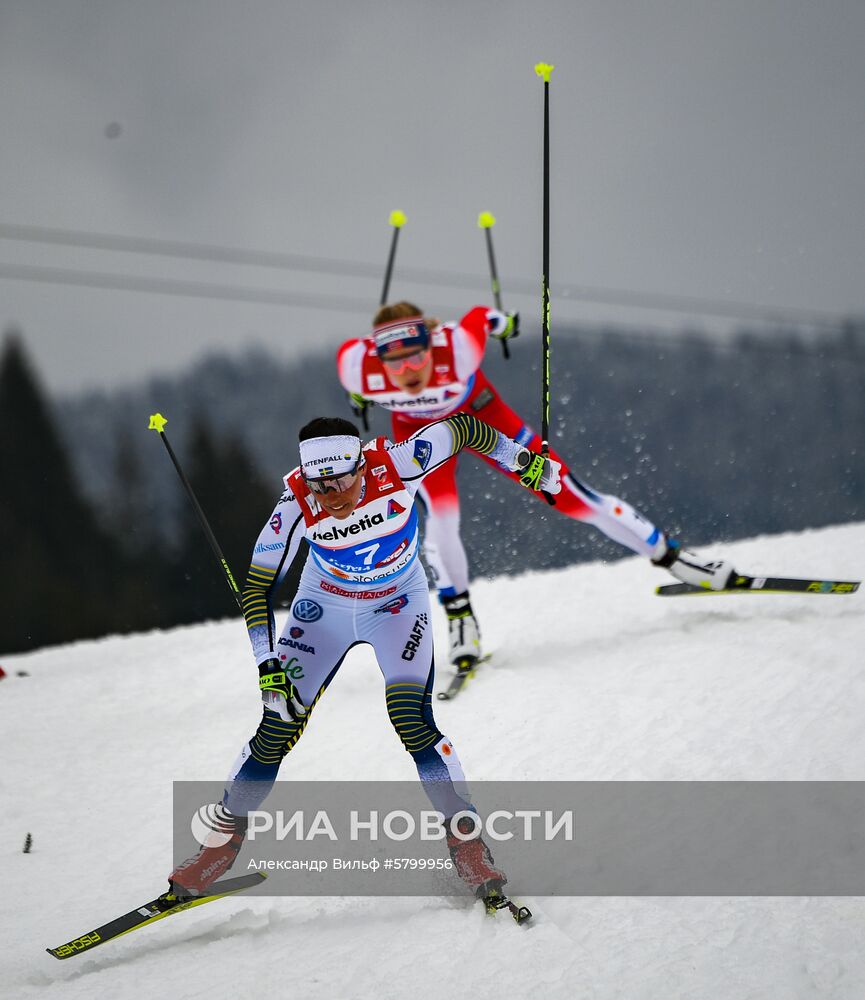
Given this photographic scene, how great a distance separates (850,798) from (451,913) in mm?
1785

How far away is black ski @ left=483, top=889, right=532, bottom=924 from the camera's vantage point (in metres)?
3.21

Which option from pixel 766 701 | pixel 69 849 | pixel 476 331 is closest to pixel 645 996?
pixel 766 701

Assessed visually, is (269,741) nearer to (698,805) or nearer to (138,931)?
(138,931)

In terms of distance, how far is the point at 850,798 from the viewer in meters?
3.81

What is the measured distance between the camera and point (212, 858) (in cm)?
342

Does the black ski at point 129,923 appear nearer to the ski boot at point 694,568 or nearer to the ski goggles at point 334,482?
the ski goggles at point 334,482

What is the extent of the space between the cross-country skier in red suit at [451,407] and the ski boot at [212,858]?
2.73 m

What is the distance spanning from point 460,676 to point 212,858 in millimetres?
2681

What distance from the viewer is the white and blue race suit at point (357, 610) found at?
10.9 feet

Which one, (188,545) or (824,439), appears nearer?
(188,545)

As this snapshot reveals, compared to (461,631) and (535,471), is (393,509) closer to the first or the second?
(535,471)

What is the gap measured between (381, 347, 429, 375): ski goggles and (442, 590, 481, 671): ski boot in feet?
5.25

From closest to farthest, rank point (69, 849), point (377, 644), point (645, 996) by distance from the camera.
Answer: point (645, 996) → point (377, 644) → point (69, 849)

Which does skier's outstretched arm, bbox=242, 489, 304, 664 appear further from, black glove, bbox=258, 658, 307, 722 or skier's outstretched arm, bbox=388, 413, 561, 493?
skier's outstretched arm, bbox=388, 413, 561, 493
